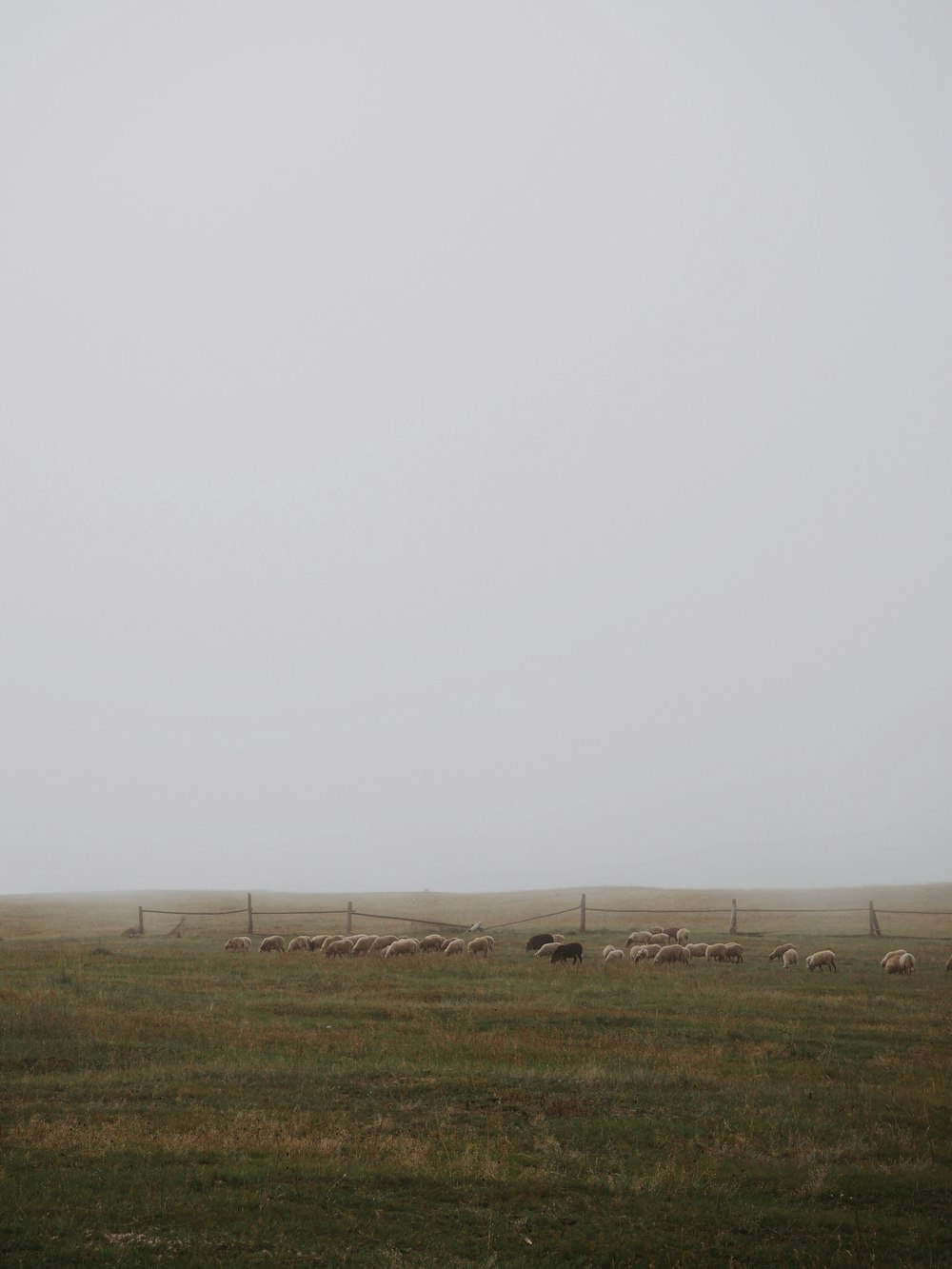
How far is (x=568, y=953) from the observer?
32.6m

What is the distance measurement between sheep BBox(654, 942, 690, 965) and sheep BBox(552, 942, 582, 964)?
245 centimetres

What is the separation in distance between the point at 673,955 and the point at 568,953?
132 inches

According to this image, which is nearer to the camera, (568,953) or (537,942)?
(568,953)

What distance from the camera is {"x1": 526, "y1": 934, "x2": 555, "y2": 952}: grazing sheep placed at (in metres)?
35.9

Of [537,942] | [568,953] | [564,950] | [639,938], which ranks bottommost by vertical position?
[639,938]

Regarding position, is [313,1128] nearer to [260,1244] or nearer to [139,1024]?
[260,1244]

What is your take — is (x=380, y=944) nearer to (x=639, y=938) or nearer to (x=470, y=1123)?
(x=639, y=938)

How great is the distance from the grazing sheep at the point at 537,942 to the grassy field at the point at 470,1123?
30.4ft

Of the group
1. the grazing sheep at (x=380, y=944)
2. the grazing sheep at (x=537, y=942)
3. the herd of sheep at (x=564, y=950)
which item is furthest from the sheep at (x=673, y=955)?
the grazing sheep at (x=380, y=944)

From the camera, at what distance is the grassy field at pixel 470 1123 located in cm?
1008

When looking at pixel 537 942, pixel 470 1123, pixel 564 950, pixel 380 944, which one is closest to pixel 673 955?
pixel 564 950

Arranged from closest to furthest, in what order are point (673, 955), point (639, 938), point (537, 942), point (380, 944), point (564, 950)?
point (564, 950), point (673, 955), point (380, 944), point (537, 942), point (639, 938)

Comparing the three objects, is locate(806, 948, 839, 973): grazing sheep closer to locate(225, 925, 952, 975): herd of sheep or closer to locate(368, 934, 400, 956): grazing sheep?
locate(225, 925, 952, 975): herd of sheep

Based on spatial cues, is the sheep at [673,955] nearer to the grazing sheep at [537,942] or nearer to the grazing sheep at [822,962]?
the grazing sheep at [822,962]
